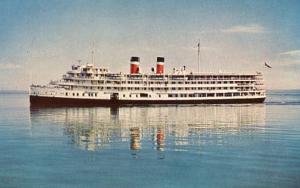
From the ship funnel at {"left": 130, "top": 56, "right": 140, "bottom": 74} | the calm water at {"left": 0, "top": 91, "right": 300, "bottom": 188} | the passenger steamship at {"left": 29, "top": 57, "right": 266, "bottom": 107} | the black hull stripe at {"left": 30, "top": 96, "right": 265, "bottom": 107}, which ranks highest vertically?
the ship funnel at {"left": 130, "top": 56, "right": 140, "bottom": 74}

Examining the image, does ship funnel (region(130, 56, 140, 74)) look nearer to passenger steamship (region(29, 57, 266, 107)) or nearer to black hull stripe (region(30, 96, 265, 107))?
passenger steamship (region(29, 57, 266, 107))

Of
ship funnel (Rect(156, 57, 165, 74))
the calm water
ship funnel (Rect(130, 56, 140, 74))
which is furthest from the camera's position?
ship funnel (Rect(156, 57, 165, 74))

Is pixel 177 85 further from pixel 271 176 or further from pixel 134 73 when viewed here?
pixel 271 176

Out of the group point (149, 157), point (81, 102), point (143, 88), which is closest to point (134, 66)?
point (143, 88)

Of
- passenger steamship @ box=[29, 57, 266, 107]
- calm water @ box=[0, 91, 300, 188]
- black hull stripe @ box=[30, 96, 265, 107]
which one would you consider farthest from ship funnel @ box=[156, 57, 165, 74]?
calm water @ box=[0, 91, 300, 188]

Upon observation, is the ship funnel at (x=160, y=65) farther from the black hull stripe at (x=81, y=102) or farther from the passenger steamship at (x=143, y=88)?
the black hull stripe at (x=81, y=102)

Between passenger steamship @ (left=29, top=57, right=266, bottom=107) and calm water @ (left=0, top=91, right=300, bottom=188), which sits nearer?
calm water @ (left=0, top=91, right=300, bottom=188)

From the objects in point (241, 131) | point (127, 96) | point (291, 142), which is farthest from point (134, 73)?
point (291, 142)

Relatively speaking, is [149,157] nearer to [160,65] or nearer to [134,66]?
[134,66]

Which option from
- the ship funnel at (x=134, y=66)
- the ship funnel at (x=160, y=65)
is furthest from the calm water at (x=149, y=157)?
the ship funnel at (x=160, y=65)
